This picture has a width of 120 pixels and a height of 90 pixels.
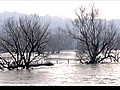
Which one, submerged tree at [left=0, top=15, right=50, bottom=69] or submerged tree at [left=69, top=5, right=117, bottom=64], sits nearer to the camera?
submerged tree at [left=0, top=15, right=50, bottom=69]

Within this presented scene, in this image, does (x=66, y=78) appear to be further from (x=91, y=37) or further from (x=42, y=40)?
(x=91, y=37)

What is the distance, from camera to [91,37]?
43656 millimetres

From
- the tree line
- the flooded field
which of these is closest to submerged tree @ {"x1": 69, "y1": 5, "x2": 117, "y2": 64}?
the tree line

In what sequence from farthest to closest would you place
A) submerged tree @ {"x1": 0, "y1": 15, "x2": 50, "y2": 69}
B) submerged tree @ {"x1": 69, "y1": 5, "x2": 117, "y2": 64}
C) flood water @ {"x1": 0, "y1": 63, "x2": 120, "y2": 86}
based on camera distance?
submerged tree @ {"x1": 69, "y1": 5, "x2": 117, "y2": 64} < submerged tree @ {"x1": 0, "y1": 15, "x2": 50, "y2": 69} < flood water @ {"x1": 0, "y1": 63, "x2": 120, "y2": 86}

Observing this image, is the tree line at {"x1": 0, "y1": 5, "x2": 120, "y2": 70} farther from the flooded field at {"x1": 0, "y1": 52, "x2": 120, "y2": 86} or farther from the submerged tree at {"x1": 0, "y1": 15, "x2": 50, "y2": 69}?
the flooded field at {"x1": 0, "y1": 52, "x2": 120, "y2": 86}

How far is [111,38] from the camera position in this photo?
43.5 m

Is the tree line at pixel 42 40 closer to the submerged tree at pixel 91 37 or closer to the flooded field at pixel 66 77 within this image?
the submerged tree at pixel 91 37

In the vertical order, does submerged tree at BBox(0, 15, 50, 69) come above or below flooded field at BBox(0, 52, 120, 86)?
above

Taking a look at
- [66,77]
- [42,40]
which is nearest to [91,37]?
[42,40]

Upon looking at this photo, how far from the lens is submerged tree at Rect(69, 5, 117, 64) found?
1687 inches

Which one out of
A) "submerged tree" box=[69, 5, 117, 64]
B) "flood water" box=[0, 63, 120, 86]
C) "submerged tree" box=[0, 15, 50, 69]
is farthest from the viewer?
"submerged tree" box=[69, 5, 117, 64]

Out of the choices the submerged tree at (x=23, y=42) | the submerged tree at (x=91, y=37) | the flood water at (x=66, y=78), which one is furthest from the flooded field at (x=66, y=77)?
the submerged tree at (x=91, y=37)
